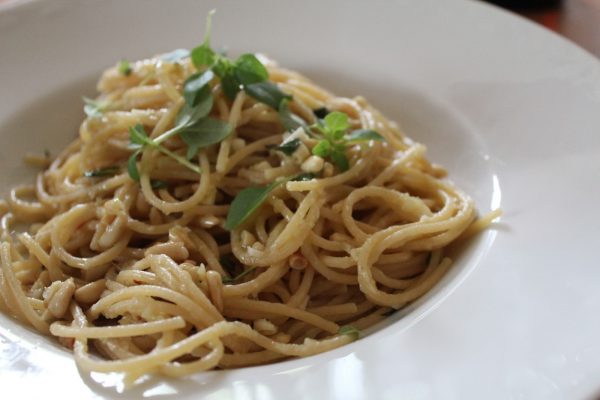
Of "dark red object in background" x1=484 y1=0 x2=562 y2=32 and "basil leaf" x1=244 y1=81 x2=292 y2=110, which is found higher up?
"basil leaf" x1=244 y1=81 x2=292 y2=110

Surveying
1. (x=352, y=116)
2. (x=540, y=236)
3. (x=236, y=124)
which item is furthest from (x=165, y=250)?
(x=540, y=236)

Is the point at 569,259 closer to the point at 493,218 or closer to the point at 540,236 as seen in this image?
the point at 540,236

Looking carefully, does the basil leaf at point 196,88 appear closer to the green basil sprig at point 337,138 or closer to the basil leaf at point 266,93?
the basil leaf at point 266,93

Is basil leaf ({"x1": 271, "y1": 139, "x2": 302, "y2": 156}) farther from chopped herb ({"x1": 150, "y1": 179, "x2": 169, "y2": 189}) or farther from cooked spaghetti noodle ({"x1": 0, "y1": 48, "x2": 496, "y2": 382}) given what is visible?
chopped herb ({"x1": 150, "y1": 179, "x2": 169, "y2": 189})

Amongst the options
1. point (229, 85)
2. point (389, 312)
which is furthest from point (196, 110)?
point (389, 312)

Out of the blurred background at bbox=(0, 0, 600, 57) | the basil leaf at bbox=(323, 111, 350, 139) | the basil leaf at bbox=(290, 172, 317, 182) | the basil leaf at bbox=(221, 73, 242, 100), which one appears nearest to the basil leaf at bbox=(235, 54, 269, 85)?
the basil leaf at bbox=(221, 73, 242, 100)
